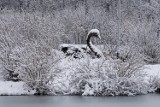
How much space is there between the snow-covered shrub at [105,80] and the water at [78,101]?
0.63 m

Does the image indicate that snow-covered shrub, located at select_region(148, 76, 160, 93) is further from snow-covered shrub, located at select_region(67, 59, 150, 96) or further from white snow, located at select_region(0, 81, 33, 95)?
white snow, located at select_region(0, 81, 33, 95)

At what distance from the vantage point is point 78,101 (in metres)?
16.2

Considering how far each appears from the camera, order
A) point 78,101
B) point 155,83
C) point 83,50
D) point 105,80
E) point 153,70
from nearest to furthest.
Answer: point 78,101, point 105,80, point 155,83, point 153,70, point 83,50

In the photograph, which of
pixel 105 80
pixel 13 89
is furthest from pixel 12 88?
pixel 105 80

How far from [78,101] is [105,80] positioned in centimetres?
225

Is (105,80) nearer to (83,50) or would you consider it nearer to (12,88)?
(12,88)

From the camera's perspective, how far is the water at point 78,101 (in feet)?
50.2

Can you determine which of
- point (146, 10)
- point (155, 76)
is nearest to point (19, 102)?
point (155, 76)

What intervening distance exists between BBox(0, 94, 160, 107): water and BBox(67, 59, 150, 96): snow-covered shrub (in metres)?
0.63

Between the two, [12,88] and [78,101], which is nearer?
[78,101]

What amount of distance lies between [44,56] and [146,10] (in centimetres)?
3648

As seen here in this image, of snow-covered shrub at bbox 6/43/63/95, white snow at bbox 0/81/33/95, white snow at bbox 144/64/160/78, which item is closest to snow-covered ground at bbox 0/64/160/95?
white snow at bbox 0/81/33/95

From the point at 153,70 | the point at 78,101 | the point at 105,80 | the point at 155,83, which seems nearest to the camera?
the point at 78,101

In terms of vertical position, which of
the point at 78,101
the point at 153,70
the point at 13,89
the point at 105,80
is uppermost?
the point at 153,70
